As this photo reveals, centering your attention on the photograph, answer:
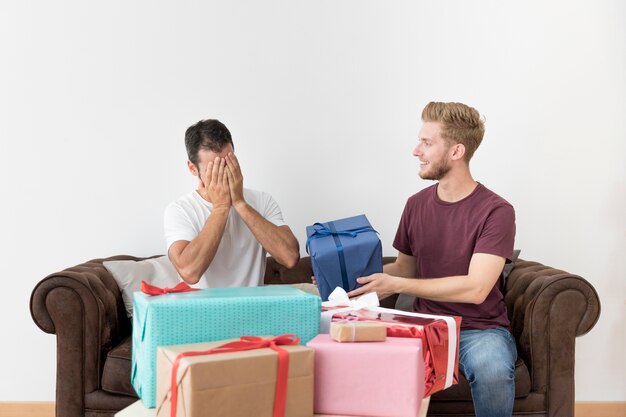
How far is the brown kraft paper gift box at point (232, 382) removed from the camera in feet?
4.38

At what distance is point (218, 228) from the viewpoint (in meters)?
2.61

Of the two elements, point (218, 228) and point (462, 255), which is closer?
point (462, 255)

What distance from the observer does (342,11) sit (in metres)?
3.32

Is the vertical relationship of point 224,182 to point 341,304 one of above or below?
above

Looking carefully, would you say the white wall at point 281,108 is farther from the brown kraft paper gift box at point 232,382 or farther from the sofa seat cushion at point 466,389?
the brown kraft paper gift box at point 232,382

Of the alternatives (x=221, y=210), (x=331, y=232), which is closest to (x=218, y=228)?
(x=221, y=210)

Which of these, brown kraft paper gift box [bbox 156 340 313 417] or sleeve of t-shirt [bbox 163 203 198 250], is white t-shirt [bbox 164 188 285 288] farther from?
brown kraft paper gift box [bbox 156 340 313 417]

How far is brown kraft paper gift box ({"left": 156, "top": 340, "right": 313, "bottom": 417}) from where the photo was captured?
52.6 inches

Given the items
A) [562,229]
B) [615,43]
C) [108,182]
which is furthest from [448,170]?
[108,182]

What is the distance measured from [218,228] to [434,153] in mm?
832

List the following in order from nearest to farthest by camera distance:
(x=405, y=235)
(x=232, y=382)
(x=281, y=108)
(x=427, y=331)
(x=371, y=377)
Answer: (x=232, y=382), (x=371, y=377), (x=427, y=331), (x=405, y=235), (x=281, y=108)

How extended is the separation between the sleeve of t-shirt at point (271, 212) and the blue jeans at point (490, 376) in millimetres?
932

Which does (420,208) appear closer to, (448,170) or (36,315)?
(448,170)

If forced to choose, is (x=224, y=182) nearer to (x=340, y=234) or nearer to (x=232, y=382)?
(x=340, y=234)
